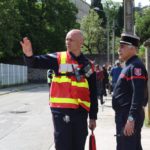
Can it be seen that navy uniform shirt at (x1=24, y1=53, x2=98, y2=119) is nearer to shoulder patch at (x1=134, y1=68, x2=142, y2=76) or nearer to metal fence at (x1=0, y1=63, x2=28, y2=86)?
shoulder patch at (x1=134, y1=68, x2=142, y2=76)

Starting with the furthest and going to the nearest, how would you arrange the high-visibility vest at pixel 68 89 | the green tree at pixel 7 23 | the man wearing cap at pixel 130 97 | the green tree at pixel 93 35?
the green tree at pixel 93 35 < the green tree at pixel 7 23 < the high-visibility vest at pixel 68 89 < the man wearing cap at pixel 130 97

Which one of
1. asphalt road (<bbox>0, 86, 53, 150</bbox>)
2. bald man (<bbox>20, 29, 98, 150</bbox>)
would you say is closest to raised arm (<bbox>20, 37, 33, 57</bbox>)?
bald man (<bbox>20, 29, 98, 150</bbox>)

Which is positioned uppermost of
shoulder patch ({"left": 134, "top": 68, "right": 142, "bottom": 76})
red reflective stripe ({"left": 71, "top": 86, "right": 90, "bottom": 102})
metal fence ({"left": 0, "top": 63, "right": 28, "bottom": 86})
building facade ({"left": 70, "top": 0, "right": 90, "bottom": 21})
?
building facade ({"left": 70, "top": 0, "right": 90, "bottom": 21})

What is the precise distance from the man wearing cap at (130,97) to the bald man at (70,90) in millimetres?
384

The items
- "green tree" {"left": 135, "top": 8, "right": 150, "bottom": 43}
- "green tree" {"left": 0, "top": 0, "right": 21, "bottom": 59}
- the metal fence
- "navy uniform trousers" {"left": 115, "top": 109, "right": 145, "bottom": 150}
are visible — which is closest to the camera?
"navy uniform trousers" {"left": 115, "top": 109, "right": 145, "bottom": 150}

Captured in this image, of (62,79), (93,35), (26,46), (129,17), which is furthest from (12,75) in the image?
(26,46)

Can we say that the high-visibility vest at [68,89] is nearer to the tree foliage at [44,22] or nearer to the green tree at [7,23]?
the green tree at [7,23]

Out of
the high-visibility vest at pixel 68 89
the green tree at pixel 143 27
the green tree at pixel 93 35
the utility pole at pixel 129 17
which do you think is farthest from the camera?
the green tree at pixel 93 35

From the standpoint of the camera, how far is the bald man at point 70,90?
6.55 meters

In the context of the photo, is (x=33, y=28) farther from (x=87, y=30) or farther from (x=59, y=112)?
(x=59, y=112)

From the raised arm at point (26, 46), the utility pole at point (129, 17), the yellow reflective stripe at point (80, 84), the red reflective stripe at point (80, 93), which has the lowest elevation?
the red reflective stripe at point (80, 93)

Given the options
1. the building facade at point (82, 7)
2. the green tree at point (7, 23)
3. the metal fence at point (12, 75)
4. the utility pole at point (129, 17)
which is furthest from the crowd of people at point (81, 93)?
the building facade at point (82, 7)

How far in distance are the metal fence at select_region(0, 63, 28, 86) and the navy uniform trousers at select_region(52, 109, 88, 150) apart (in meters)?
40.9

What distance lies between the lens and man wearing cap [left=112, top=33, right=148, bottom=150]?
20.9ft
